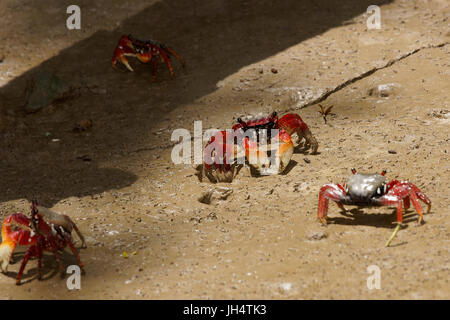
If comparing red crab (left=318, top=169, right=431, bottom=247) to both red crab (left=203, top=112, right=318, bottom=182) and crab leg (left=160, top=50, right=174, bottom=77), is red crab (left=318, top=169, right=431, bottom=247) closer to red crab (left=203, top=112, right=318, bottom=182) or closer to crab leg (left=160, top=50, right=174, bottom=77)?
red crab (left=203, top=112, right=318, bottom=182)

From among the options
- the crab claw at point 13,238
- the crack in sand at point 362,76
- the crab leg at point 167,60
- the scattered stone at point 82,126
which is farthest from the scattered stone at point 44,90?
the crab claw at point 13,238

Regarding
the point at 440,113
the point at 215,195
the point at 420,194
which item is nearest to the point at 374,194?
the point at 420,194

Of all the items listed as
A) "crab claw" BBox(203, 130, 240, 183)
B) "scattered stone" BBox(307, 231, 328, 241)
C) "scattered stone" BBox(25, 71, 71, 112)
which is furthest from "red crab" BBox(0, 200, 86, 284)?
"scattered stone" BBox(25, 71, 71, 112)

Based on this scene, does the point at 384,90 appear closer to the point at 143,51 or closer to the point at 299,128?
the point at 299,128

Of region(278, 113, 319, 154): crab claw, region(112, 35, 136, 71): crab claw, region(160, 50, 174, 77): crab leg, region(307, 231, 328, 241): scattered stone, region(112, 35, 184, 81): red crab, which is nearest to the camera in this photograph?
region(307, 231, 328, 241): scattered stone

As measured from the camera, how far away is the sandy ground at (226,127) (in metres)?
4.55

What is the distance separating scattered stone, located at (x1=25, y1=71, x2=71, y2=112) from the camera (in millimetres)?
9117

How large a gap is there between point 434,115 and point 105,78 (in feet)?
16.4

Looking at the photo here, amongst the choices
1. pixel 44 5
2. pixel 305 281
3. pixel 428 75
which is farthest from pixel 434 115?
pixel 44 5

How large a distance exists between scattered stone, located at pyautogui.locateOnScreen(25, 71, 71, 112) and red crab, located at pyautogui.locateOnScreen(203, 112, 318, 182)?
3.49 m

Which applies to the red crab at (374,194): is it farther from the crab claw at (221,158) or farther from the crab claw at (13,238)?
the crab claw at (13,238)

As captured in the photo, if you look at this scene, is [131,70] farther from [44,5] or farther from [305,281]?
[305,281]

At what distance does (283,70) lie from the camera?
8.83m

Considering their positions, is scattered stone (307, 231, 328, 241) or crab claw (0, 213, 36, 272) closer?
crab claw (0, 213, 36, 272)
